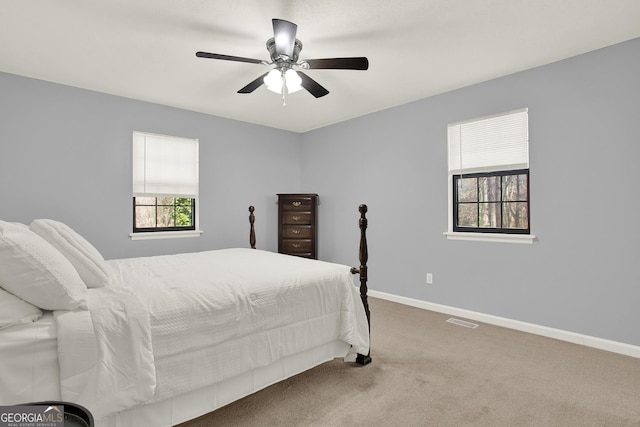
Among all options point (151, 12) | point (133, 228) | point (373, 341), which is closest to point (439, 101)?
point (373, 341)

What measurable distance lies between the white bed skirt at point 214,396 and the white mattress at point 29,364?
0.27 metres

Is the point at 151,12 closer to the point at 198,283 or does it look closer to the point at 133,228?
the point at 198,283

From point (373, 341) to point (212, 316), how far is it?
1.74m

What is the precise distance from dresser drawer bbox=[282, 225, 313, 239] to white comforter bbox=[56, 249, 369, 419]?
2.46m

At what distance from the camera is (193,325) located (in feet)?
5.69

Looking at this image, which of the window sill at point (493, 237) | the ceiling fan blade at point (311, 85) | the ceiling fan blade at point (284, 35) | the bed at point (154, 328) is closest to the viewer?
the bed at point (154, 328)

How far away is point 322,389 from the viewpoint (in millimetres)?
2221

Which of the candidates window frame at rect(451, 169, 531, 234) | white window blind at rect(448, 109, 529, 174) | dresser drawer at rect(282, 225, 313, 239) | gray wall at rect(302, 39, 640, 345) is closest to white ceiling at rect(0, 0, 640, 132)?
gray wall at rect(302, 39, 640, 345)

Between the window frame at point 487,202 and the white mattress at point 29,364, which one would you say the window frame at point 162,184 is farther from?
the window frame at point 487,202

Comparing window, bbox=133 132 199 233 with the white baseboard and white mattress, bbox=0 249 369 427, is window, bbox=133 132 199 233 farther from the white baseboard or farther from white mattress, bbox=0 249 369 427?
the white baseboard

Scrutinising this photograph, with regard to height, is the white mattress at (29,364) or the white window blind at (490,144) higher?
the white window blind at (490,144)

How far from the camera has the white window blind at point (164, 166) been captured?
166 inches

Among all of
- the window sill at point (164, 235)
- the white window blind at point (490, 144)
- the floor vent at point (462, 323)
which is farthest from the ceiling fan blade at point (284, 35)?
the floor vent at point (462, 323)

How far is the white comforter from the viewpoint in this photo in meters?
1.42
